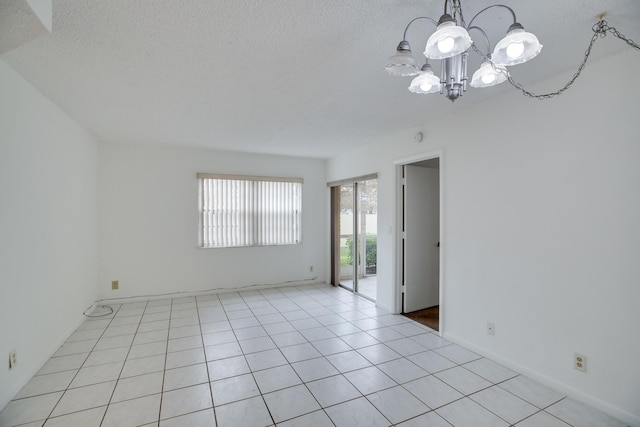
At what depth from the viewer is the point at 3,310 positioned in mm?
2129

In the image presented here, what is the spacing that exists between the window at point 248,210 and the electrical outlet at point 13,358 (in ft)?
9.15

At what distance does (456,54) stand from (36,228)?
11.2 feet

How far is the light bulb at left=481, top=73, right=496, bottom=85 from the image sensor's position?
1601 millimetres

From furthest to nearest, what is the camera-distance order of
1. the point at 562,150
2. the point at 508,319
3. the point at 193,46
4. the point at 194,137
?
the point at 194,137
the point at 508,319
the point at 562,150
the point at 193,46

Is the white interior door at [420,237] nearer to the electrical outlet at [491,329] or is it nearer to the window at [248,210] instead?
the electrical outlet at [491,329]

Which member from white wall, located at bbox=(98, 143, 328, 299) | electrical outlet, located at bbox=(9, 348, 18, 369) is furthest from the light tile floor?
white wall, located at bbox=(98, 143, 328, 299)

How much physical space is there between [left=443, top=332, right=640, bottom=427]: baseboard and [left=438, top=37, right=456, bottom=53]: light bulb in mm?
2578

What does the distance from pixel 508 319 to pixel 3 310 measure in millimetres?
3954

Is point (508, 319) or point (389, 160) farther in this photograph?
point (389, 160)

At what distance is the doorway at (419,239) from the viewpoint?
4.11 meters

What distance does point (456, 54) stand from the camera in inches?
50.6

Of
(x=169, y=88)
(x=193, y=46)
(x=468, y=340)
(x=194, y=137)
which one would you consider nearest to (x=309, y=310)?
(x=468, y=340)

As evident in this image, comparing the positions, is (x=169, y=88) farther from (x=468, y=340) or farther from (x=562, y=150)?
(x=468, y=340)

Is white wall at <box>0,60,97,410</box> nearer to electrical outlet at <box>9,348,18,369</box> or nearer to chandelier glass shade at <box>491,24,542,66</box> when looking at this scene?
electrical outlet at <box>9,348,18,369</box>
